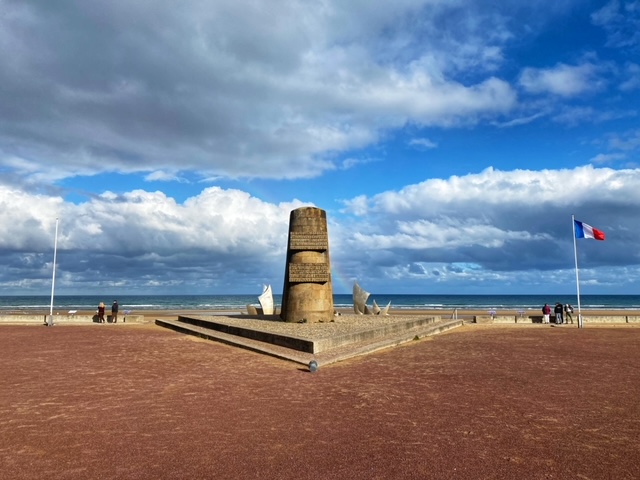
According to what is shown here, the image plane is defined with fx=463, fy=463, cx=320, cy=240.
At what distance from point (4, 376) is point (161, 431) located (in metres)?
5.68

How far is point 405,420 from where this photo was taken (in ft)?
20.6

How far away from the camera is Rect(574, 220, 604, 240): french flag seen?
2206cm

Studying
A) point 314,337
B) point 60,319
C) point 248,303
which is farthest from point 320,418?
point 248,303

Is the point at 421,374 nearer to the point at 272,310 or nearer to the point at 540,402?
the point at 540,402

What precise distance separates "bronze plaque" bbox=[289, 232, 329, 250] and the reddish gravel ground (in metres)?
6.56

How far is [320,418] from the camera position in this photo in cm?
638

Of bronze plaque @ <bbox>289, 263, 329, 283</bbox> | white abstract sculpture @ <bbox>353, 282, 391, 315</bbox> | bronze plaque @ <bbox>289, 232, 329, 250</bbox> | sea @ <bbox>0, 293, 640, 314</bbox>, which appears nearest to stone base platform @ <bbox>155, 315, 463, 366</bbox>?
bronze plaque @ <bbox>289, 263, 329, 283</bbox>

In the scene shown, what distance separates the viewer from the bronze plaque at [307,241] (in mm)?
17719

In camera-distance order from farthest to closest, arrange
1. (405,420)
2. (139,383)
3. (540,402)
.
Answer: (139,383) → (540,402) → (405,420)

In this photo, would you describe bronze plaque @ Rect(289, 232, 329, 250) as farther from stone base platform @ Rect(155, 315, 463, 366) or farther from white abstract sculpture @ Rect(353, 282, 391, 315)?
white abstract sculpture @ Rect(353, 282, 391, 315)

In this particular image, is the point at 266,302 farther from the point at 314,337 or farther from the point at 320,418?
the point at 320,418

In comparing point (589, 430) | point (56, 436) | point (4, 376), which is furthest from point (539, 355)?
point (4, 376)

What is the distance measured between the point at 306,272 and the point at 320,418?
11120 mm

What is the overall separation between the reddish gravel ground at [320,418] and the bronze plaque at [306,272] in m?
5.87
